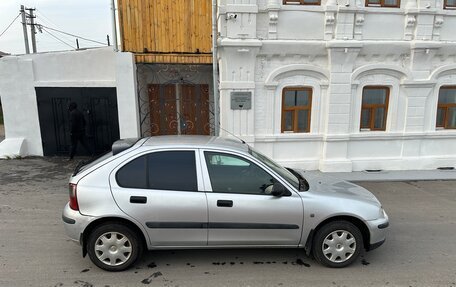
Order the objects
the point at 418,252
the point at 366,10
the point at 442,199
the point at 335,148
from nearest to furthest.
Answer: the point at 418,252
the point at 442,199
the point at 366,10
the point at 335,148

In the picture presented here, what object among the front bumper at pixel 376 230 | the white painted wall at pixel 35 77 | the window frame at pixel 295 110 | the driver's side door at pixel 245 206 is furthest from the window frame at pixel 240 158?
the white painted wall at pixel 35 77

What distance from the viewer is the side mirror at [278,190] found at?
11.4ft

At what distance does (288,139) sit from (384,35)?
355 cm

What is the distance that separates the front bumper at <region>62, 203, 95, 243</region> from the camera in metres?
3.38

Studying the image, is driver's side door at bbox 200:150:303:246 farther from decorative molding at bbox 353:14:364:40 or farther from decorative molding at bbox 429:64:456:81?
decorative molding at bbox 429:64:456:81

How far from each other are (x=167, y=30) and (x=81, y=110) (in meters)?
3.60

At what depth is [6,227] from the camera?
4723mm

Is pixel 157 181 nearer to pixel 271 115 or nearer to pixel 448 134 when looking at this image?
pixel 271 115

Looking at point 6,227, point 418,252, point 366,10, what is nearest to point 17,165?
point 6,227

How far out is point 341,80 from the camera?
7.81m

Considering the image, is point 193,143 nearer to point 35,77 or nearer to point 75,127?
point 75,127

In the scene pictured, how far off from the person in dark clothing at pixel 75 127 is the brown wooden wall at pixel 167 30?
2.34 meters

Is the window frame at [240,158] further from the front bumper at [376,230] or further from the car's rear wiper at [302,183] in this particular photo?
the front bumper at [376,230]

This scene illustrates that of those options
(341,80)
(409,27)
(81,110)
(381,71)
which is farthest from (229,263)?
(409,27)
